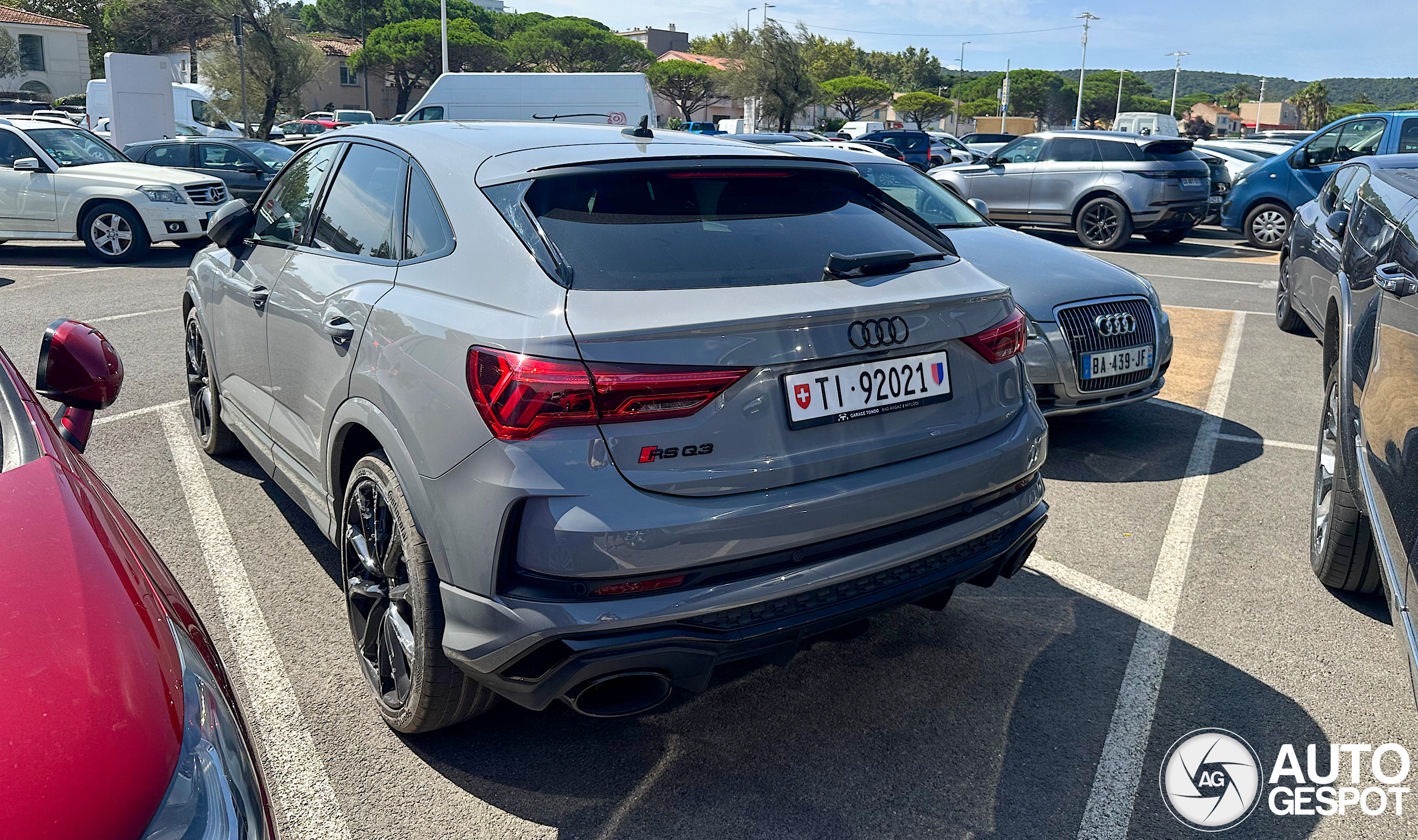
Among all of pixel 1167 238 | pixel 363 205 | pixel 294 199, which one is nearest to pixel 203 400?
pixel 294 199

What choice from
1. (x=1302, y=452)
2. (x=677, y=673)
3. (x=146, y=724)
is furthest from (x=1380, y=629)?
(x=146, y=724)

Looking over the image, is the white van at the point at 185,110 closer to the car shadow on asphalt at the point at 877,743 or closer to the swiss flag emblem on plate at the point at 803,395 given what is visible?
the car shadow on asphalt at the point at 877,743

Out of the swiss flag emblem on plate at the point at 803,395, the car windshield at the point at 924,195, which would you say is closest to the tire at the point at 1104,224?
the car windshield at the point at 924,195

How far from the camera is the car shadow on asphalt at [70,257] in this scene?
1275cm

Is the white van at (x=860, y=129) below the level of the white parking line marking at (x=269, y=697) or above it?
above

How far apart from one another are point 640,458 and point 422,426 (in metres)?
0.61

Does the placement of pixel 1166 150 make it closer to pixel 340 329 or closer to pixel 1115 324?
pixel 1115 324

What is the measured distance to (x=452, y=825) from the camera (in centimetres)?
259

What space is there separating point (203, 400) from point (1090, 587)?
433 cm

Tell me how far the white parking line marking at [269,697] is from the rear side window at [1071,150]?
13.4 meters

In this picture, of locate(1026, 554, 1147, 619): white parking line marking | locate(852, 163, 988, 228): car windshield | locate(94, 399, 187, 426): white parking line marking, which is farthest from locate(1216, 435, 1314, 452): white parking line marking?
locate(94, 399, 187, 426): white parking line marking

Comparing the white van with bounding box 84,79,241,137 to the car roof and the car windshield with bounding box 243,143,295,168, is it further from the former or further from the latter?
Answer: the car roof

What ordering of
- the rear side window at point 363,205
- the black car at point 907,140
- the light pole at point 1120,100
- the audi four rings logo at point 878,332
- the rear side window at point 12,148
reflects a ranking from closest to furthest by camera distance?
the audi four rings logo at point 878,332
the rear side window at point 363,205
the rear side window at point 12,148
the black car at point 907,140
the light pole at point 1120,100

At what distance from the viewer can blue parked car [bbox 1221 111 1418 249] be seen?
12695 mm
